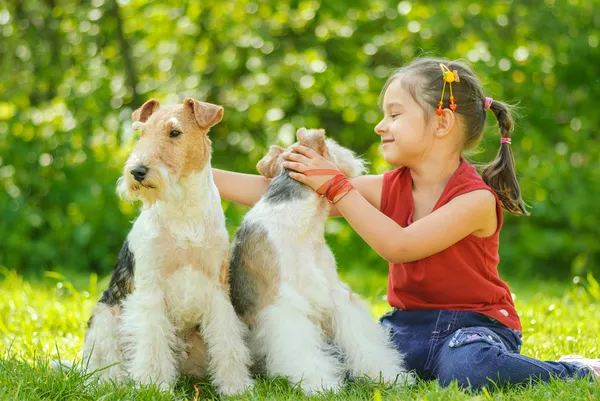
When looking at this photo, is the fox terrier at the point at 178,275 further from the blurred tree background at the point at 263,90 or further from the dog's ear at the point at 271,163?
the blurred tree background at the point at 263,90

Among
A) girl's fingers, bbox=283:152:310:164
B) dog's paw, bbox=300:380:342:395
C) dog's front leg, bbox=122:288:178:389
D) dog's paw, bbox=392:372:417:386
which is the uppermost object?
girl's fingers, bbox=283:152:310:164

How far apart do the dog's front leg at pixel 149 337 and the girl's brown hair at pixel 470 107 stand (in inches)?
65.4

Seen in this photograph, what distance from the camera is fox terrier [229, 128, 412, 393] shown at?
3201 millimetres

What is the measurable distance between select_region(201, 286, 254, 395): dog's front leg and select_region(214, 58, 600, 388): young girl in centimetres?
67

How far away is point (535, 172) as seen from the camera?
7.40m

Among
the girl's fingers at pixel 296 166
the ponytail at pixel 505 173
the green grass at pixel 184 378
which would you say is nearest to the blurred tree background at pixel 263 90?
the green grass at pixel 184 378

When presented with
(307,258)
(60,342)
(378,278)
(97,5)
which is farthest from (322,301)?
(97,5)

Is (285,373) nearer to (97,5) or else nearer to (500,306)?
(500,306)

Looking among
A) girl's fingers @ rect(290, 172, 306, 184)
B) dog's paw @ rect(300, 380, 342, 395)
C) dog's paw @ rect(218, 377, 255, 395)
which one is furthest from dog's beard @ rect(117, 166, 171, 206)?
dog's paw @ rect(300, 380, 342, 395)

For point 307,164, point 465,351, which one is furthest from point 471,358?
point 307,164

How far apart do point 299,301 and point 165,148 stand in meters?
0.88

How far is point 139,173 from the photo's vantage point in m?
2.92

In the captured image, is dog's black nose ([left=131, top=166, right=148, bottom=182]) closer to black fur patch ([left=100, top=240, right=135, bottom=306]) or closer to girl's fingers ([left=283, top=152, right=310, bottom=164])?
black fur patch ([left=100, top=240, right=135, bottom=306])

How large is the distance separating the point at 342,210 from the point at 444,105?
2.56ft
